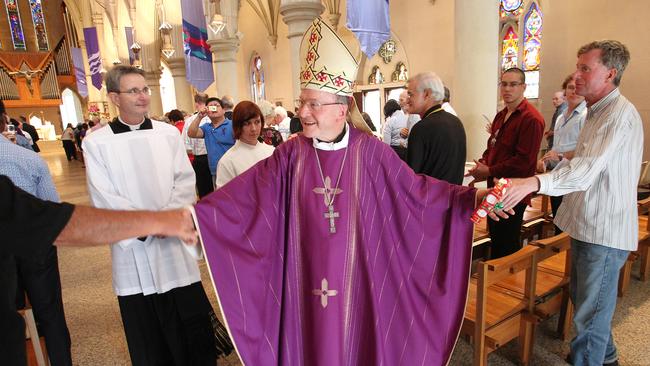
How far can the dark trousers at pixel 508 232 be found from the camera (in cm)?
301

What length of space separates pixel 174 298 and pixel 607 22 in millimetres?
8160

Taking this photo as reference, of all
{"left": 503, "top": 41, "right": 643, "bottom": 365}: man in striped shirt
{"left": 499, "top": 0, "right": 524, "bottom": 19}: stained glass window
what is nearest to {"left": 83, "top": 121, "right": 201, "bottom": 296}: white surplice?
{"left": 503, "top": 41, "right": 643, "bottom": 365}: man in striped shirt

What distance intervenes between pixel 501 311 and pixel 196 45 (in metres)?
8.96

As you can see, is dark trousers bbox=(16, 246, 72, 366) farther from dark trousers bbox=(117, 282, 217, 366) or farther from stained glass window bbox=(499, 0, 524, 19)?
stained glass window bbox=(499, 0, 524, 19)

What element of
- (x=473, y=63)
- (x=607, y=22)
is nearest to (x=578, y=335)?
(x=473, y=63)

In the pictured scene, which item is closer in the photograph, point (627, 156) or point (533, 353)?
point (627, 156)

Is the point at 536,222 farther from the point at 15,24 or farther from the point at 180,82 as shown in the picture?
the point at 15,24

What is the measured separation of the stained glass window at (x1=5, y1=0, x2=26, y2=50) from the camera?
26.2 metres

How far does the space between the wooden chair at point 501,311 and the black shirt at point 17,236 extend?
186 cm

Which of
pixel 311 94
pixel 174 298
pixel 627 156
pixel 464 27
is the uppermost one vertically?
pixel 464 27

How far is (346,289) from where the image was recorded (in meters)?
1.76

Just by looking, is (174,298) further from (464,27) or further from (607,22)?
(607,22)

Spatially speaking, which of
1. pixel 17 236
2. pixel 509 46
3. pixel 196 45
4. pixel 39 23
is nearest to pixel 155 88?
pixel 196 45

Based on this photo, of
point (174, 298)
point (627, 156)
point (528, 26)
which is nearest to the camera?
point (627, 156)
